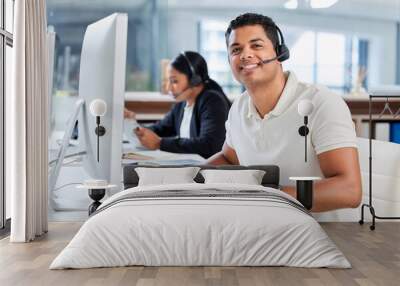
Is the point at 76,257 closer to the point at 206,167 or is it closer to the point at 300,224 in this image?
the point at 300,224

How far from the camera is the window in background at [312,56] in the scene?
6.09 meters

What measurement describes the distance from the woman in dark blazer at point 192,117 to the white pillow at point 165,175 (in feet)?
1.08

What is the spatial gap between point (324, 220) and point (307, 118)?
94 cm

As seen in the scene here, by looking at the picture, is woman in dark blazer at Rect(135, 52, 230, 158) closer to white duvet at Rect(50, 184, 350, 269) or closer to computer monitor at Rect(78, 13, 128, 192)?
computer monitor at Rect(78, 13, 128, 192)

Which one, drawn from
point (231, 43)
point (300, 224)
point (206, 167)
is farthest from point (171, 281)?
point (231, 43)

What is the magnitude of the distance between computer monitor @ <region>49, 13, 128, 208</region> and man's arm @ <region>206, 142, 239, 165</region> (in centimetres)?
85

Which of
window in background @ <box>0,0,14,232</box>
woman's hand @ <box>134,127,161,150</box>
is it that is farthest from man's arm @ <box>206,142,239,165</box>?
window in background @ <box>0,0,14,232</box>

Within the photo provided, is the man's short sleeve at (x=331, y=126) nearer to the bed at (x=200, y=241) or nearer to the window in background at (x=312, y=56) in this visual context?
the window in background at (x=312, y=56)

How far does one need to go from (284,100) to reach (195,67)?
0.95 meters

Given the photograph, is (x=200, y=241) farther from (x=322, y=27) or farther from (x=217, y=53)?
(x=322, y=27)

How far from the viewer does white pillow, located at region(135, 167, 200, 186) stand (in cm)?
565

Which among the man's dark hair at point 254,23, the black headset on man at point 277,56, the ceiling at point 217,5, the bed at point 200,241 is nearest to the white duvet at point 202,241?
the bed at point 200,241

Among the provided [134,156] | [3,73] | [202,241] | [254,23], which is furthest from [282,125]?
[3,73]

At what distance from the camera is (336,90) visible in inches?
250
